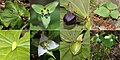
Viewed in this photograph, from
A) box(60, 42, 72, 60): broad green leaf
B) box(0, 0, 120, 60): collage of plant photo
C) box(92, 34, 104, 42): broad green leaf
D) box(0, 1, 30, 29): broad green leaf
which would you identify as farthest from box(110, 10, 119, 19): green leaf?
box(0, 1, 30, 29): broad green leaf

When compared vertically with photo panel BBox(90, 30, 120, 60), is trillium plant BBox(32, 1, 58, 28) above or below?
above

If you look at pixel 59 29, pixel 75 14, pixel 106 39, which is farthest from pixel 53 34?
pixel 106 39

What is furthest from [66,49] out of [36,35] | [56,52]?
[36,35]

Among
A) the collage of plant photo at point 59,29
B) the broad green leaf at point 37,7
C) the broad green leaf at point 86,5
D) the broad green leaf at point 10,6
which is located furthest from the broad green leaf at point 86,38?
the broad green leaf at point 10,6

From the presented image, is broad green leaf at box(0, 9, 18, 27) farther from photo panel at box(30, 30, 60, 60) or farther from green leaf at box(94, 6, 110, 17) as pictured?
green leaf at box(94, 6, 110, 17)

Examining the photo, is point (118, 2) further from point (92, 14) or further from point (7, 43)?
point (7, 43)

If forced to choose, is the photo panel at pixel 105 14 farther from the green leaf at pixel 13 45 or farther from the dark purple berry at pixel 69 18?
the green leaf at pixel 13 45

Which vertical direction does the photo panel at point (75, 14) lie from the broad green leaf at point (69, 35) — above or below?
above
